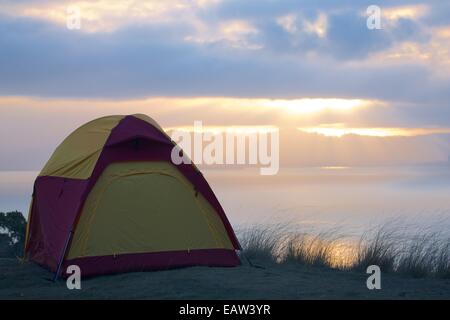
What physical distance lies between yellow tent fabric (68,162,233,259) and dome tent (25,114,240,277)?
2 cm

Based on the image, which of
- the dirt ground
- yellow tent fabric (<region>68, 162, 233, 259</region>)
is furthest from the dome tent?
the dirt ground

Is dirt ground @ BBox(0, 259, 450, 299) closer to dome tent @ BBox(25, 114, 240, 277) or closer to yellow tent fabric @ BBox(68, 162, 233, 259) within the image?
dome tent @ BBox(25, 114, 240, 277)

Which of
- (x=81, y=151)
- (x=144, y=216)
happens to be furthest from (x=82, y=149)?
(x=144, y=216)

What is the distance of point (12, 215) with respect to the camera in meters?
16.7

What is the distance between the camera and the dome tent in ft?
37.7

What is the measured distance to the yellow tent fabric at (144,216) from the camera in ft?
37.9

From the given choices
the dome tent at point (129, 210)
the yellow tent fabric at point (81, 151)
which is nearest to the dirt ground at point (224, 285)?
the dome tent at point (129, 210)

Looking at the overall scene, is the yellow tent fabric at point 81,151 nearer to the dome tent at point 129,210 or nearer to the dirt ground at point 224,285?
the dome tent at point 129,210

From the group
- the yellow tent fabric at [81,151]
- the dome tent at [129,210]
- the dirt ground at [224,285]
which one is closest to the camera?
the dirt ground at [224,285]

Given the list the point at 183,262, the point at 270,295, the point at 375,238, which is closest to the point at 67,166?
the point at 183,262

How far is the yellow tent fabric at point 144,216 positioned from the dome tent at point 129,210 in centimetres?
2

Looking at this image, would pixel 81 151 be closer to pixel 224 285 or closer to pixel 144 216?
pixel 144 216

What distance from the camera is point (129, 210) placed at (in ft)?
38.8

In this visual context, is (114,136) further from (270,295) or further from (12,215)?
(12,215)
